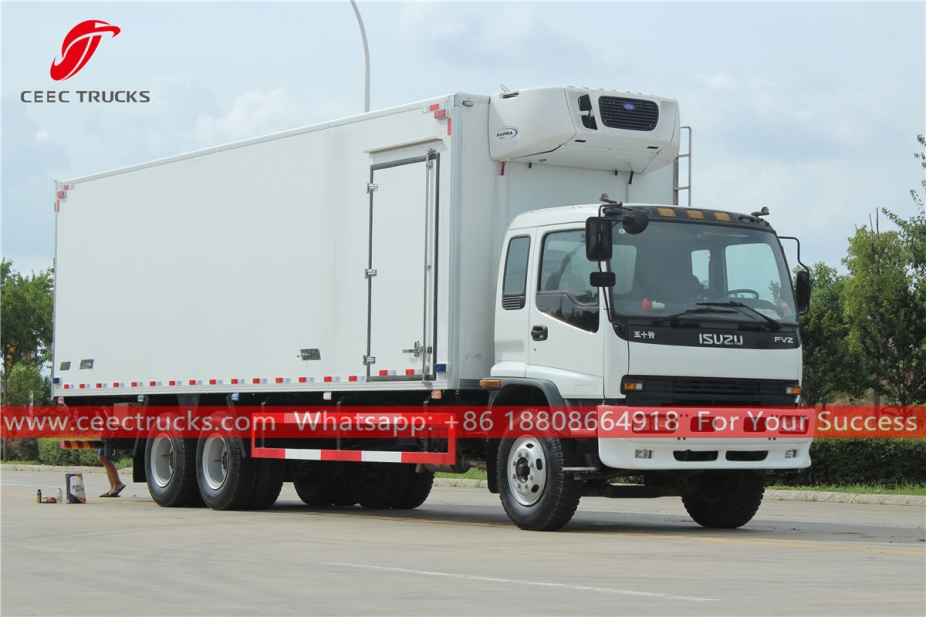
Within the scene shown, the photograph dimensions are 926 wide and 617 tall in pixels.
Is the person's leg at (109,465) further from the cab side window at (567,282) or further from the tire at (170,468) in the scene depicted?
the cab side window at (567,282)

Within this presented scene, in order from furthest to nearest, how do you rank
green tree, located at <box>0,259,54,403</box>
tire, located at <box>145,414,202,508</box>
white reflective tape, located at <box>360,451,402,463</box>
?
green tree, located at <box>0,259,54,403</box> < tire, located at <box>145,414,202,508</box> < white reflective tape, located at <box>360,451,402,463</box>

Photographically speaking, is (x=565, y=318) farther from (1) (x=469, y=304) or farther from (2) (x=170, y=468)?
(2) (x=170, y=468)

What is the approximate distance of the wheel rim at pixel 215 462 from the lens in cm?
1758

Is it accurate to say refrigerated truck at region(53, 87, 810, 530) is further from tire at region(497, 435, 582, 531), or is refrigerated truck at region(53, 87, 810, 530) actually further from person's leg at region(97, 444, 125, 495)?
person's leg at region(97, 444, 125, 495)

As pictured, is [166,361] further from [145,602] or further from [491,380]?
[145,602]

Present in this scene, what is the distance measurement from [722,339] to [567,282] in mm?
1542

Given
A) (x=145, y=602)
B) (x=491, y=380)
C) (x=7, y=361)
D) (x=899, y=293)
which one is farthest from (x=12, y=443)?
(x=145, y=602)

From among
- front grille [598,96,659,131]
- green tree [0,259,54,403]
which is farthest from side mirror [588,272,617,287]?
green tree [0,259,54,403]

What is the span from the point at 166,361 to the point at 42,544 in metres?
5.92

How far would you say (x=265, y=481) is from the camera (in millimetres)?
17359

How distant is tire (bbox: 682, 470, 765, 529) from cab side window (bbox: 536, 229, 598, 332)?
8.01 ft

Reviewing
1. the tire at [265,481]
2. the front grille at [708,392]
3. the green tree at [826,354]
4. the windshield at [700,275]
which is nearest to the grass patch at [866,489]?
the front grille at [708,392]

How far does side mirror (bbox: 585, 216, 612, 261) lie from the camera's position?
41.4 feet

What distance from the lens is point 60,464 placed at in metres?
39.7
